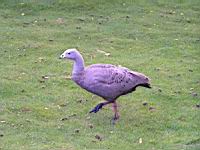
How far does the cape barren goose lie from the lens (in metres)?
10.1

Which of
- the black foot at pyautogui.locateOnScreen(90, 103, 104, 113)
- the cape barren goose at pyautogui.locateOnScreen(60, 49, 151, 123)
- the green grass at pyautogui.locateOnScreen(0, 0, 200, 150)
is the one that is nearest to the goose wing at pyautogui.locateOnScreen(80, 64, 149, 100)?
the cape barren goose at pyautogui.locateOnScreen(60, 49, 151, 123)

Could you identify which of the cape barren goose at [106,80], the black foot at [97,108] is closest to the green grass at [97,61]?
the black foot at [97,108]

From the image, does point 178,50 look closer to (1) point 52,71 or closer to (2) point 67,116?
(1) point 52,71

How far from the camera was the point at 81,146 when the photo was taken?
9.01 m

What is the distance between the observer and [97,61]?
45.1ft

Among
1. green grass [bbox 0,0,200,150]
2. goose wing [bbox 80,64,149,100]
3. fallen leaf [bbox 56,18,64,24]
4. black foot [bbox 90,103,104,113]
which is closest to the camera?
green grass [bbox 0,0,200,150]

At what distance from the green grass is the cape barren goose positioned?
0.42 meters

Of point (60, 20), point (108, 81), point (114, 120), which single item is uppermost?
point (108, 81)

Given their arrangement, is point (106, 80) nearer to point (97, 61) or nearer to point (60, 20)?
point (97, 61)

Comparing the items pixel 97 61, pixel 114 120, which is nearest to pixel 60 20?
pixel 97 61

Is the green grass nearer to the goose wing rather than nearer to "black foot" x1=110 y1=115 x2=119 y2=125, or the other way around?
"black foot" x1=110 y1=115 x2=119 y2=125

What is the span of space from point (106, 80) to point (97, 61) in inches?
146

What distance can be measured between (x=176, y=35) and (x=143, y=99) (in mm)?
5353

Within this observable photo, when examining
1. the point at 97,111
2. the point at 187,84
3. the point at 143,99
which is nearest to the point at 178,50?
the point at 187,84
